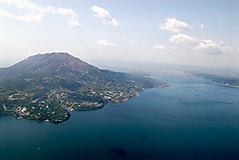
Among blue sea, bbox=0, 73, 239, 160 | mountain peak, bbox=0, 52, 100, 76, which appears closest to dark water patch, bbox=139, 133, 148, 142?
blue sea, bbox=0, 73, 239, 160

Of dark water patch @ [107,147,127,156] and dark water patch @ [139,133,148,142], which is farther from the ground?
dark water patch @ [139,133,148,142]

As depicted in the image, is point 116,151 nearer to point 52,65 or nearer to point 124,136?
point 124,136

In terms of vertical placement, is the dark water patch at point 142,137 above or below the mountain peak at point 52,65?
below

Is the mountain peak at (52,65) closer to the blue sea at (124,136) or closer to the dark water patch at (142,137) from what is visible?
the blue sea at (124,136)

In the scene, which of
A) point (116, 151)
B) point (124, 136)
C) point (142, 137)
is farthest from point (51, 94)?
point (142, 137)

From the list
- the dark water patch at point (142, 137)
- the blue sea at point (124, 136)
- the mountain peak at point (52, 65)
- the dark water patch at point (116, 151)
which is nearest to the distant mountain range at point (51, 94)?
the mountain peak at point (52, 65)

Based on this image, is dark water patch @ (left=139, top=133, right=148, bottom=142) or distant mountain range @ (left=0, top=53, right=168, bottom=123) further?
distant mountain range @ (left=0, top=53, right=168, bottom=123)

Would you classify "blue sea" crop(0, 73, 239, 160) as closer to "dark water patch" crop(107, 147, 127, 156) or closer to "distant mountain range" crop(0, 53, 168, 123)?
"dark water patch" crop(107, 147, 127, 156)

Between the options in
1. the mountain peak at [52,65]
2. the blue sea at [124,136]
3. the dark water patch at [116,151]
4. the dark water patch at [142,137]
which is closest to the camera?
the blue sea at [124,136]
